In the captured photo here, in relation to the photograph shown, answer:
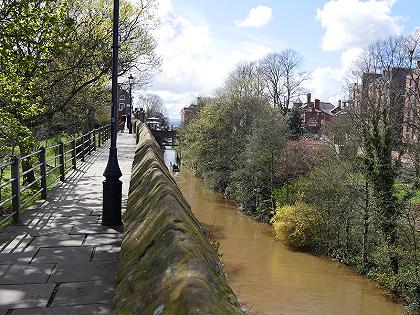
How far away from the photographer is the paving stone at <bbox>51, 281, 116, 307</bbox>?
4154mm

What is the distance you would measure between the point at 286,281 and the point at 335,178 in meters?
8.18

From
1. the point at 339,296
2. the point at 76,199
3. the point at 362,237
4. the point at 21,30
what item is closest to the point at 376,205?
the point at 362,237

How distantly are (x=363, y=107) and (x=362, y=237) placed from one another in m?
13.8

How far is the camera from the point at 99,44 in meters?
16.3

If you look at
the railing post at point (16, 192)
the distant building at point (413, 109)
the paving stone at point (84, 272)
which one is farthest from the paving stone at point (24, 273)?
the distant building at point (413, 109)

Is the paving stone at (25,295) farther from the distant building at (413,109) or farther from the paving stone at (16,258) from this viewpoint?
the distant building at (413,109)

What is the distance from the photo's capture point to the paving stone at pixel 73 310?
3.89 metres

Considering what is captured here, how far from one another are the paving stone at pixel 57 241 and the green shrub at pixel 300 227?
22.5m

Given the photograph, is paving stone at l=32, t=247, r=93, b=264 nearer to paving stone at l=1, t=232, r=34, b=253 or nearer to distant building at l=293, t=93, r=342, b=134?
paving stone at l=1, t=232, r=34, b=253

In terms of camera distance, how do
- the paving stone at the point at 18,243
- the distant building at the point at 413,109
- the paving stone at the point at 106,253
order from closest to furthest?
the paving stone at the point at 106,253 < the paving stone at the point at 18,243 < the distant building at the point at 413,109

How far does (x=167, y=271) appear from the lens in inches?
92.7

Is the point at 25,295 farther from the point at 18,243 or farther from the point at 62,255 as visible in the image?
the point at 18,243

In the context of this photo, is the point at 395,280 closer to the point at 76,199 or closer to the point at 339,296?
the point at 339,296

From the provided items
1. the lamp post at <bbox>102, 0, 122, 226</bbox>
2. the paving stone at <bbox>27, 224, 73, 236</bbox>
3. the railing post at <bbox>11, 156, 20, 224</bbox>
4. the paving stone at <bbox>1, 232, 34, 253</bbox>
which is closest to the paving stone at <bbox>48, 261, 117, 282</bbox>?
the paving stone at <bbox>1, 232, 34, 253</bbox>
